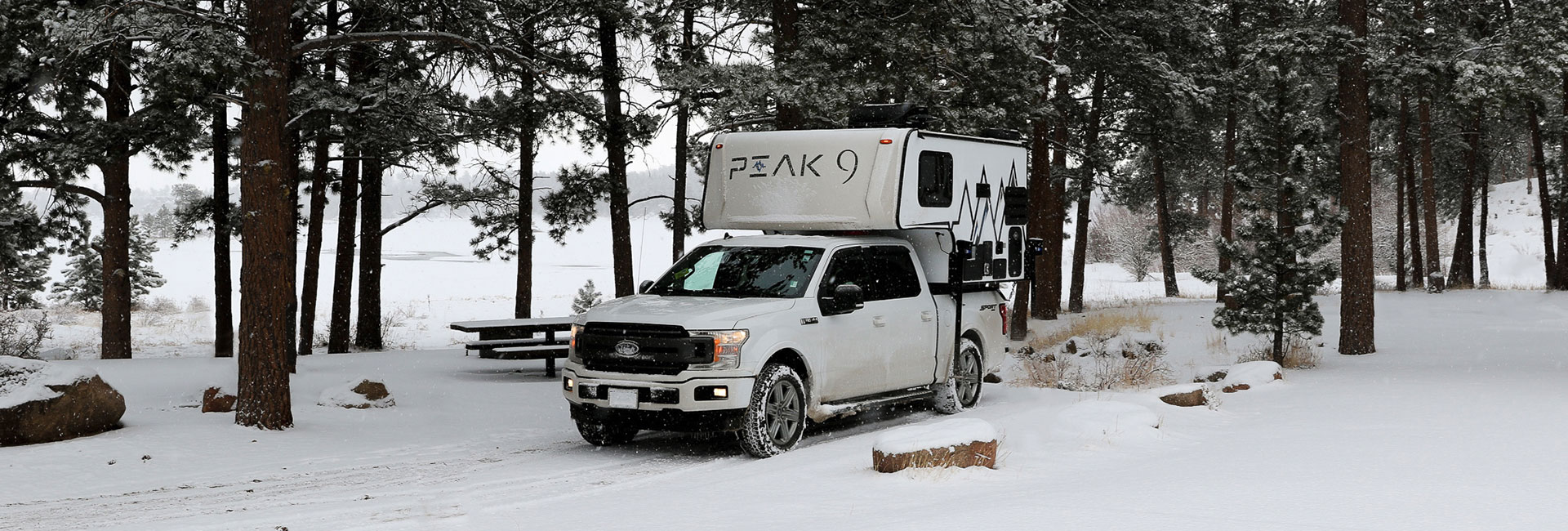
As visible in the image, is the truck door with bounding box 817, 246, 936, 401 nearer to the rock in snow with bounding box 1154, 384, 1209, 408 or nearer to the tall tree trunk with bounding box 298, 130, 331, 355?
the rock in snow with bounding box 1154, 384, 1209, 408

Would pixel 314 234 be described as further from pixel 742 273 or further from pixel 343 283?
pixel 742 273

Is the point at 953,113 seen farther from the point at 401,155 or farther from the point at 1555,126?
the point at 1555,126

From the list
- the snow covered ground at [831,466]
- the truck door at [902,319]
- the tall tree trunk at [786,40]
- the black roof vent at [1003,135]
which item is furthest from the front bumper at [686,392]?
the tall tree trunk at [786,40]

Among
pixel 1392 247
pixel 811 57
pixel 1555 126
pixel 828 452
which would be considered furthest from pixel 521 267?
pixel 1392 247

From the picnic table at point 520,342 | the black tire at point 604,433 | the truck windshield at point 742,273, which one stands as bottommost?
the black tire at point 604,433

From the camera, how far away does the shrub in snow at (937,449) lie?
8008mm

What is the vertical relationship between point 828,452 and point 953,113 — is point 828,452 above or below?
below

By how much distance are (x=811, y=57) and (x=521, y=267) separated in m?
9.54

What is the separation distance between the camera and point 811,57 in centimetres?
1650

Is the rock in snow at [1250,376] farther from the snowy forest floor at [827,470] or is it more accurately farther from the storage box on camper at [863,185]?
the storage box on camper at [863,185]

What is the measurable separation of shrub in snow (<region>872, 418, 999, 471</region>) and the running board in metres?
2.30

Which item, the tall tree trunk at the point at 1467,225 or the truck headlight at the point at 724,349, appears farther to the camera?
the tall tree trunk at the point at 1467,225

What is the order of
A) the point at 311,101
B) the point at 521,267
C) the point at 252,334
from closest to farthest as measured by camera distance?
the point at 252,334 → the point at 311,101 → the point at 521,267

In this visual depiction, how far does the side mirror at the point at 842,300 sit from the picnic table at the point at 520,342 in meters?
7.19
